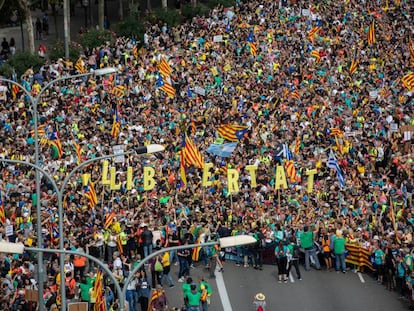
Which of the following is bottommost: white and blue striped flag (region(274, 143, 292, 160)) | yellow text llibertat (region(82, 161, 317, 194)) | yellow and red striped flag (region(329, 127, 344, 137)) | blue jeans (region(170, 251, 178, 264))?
blue jeans (region(170, 251, 178, 264))

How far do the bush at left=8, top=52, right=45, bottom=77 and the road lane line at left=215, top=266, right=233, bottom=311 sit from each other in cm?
2209

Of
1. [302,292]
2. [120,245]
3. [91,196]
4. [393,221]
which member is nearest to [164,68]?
[91,196]

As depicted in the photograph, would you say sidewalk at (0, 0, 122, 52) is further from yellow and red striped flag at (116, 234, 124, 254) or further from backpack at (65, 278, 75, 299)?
backpack at (65, 278, 75, 299)

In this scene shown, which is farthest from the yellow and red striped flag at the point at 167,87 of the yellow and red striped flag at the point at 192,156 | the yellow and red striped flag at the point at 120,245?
the yellow and red striped flag at the point at 120,245

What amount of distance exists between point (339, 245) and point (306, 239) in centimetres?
98

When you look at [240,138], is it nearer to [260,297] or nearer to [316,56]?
[260,297]

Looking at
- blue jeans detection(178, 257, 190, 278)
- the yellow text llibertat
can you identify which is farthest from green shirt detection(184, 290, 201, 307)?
the yellow text llibertat

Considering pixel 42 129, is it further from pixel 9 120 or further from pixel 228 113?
pixel 228 113

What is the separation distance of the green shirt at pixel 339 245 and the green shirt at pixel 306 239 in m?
0.76

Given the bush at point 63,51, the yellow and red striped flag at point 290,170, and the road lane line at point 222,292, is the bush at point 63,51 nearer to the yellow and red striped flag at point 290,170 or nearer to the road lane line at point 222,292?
the yellow and red striped flag at point 290,170

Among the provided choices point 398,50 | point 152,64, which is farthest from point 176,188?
point 398,50

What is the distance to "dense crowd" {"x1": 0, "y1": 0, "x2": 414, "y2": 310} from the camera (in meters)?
37.5

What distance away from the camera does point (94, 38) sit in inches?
2430

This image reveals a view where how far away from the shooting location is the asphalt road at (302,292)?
35.4 meters
